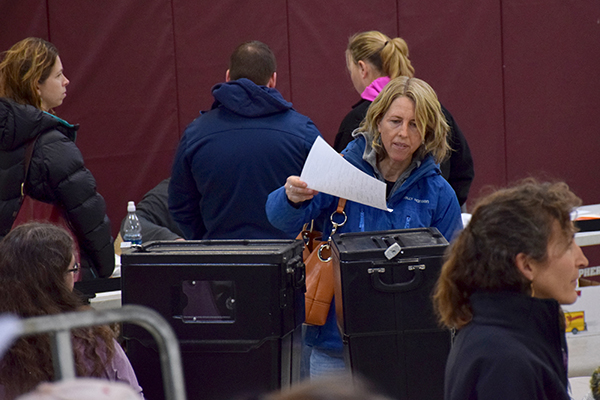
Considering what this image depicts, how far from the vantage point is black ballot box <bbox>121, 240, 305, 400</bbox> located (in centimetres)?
197

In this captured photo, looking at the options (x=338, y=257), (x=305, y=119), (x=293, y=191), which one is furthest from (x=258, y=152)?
(x=338, y=257)

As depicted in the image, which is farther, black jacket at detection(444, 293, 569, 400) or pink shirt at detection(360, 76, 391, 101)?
pink shirt at detection(360, 76, 391, 101)

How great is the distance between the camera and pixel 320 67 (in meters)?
5.20

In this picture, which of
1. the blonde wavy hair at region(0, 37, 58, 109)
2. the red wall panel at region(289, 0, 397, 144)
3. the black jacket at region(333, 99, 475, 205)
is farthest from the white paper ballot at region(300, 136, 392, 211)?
the red wall panel at region(289, 0, 397, 144)

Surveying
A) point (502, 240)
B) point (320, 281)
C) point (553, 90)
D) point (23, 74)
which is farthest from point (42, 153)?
point (553, 90)

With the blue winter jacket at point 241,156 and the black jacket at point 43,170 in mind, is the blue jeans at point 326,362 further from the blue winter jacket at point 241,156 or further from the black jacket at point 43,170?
the black jacket at point 43,170

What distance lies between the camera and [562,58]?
5.61m

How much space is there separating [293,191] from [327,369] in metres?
0.58

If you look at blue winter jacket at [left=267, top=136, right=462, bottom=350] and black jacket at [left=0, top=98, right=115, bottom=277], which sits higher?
black jacket at [left=0, top=98, right=115, bottom=277]

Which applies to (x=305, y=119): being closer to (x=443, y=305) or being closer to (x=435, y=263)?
A: (x=435, y=263)

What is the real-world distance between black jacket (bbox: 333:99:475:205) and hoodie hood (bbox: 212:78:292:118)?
0.45 meters

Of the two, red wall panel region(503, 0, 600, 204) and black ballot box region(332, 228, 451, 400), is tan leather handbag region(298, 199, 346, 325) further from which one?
red wall panel region(503, 0, 600, 204)

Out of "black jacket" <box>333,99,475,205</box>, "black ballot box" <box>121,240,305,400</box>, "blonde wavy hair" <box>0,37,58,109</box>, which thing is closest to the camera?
"black ballot box" <box>121,240,305,400</box>

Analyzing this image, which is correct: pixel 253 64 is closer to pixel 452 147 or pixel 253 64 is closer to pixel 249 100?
pixel 249 100
